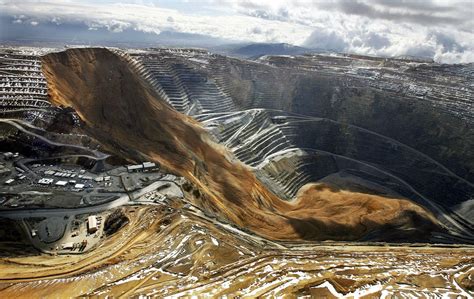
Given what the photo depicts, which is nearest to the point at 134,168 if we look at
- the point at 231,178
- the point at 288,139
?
the point at 231,178

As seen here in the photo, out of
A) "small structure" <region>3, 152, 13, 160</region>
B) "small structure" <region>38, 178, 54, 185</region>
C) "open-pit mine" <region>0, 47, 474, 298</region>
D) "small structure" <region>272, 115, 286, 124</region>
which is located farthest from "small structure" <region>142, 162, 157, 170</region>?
"small structure" <region>272, 115, 286, 124</region>

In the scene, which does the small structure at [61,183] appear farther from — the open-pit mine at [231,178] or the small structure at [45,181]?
the small structure at [45,181]

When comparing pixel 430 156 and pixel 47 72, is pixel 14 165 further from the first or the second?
pixel 430 156

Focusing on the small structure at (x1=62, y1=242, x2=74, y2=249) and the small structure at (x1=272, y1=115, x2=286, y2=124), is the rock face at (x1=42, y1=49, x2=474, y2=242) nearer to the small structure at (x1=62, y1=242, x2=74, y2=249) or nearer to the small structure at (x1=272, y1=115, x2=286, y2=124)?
the small structure at (x1=272, y1=115, x2=286, y2=124)

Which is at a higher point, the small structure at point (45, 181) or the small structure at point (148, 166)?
the small structure at point (148, 166)

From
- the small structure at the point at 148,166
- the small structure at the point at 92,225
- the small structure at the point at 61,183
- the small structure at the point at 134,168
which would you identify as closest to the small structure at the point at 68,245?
the small structure at the point at 92,225

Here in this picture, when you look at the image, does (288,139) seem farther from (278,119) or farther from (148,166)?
(148,166)
